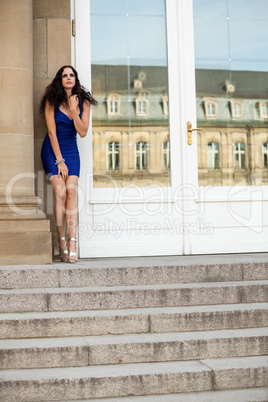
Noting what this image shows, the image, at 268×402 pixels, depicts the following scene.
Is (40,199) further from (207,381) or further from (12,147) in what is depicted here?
(207,381)

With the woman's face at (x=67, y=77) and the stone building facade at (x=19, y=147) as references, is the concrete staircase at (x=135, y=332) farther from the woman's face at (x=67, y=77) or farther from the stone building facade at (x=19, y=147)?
the woman's face at (x=67, y=77)

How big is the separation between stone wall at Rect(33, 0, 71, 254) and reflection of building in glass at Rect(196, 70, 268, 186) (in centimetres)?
160

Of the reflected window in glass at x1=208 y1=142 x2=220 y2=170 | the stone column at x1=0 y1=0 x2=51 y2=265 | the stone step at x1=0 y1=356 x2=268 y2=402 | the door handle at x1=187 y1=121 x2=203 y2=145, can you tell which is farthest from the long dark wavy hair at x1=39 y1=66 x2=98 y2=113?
the stone step at x1=0 y1=356 x2=268 y2=402

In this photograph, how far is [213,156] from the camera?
6.58 m

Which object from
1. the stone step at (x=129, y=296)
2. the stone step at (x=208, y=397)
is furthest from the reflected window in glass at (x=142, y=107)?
the stone step at (x=208, y=397)

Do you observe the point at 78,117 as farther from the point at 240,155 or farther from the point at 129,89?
the point at 240,155

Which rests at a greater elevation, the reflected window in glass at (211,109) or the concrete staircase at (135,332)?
the reflected window in glass at (211,109)

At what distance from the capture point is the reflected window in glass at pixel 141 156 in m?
6.43

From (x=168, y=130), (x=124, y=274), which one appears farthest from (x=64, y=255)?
(x=168, y=130)

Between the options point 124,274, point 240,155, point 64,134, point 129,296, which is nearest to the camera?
point 129,296

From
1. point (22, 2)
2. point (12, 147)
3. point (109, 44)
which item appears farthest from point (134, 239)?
point (22, 2)

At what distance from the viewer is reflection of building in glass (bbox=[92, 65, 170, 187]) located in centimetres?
634

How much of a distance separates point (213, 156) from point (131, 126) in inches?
40.5

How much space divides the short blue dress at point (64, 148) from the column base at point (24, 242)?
2.22 feet
